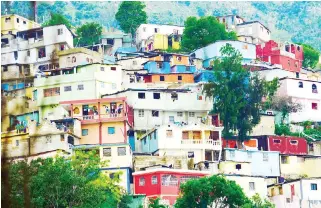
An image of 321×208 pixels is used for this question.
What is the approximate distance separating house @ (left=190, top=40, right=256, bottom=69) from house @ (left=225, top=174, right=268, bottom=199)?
2177 centimetres

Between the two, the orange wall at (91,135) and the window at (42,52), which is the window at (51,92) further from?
the window at (42,52)

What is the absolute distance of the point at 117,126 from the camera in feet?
157

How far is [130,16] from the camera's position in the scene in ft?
271

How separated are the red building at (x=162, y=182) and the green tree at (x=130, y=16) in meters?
40.6

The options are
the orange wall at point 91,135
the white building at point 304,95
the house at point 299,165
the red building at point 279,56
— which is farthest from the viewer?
the red building at point 279,56

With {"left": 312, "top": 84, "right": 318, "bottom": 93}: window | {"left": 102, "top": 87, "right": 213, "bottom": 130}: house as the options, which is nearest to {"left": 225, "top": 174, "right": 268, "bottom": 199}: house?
{"left": 102, "top": 87, "right": 213, "bottom": 130}: house

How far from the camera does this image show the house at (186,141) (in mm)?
47031

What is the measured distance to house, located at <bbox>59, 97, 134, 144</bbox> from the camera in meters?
47.8

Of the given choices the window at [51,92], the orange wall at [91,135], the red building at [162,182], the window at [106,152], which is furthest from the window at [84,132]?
the red building at [162,182]

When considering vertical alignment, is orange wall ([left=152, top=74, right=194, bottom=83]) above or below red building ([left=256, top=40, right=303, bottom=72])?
below

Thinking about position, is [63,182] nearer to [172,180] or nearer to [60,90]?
[172,180]

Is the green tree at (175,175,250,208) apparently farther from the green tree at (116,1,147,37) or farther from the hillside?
the hillside

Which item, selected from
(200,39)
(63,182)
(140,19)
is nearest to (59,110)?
(63,182)

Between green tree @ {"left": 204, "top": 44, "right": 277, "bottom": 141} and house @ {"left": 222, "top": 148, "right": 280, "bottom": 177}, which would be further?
green tree @ {"left": 204, "top": 44, "right": 277, "bottom": 141}
